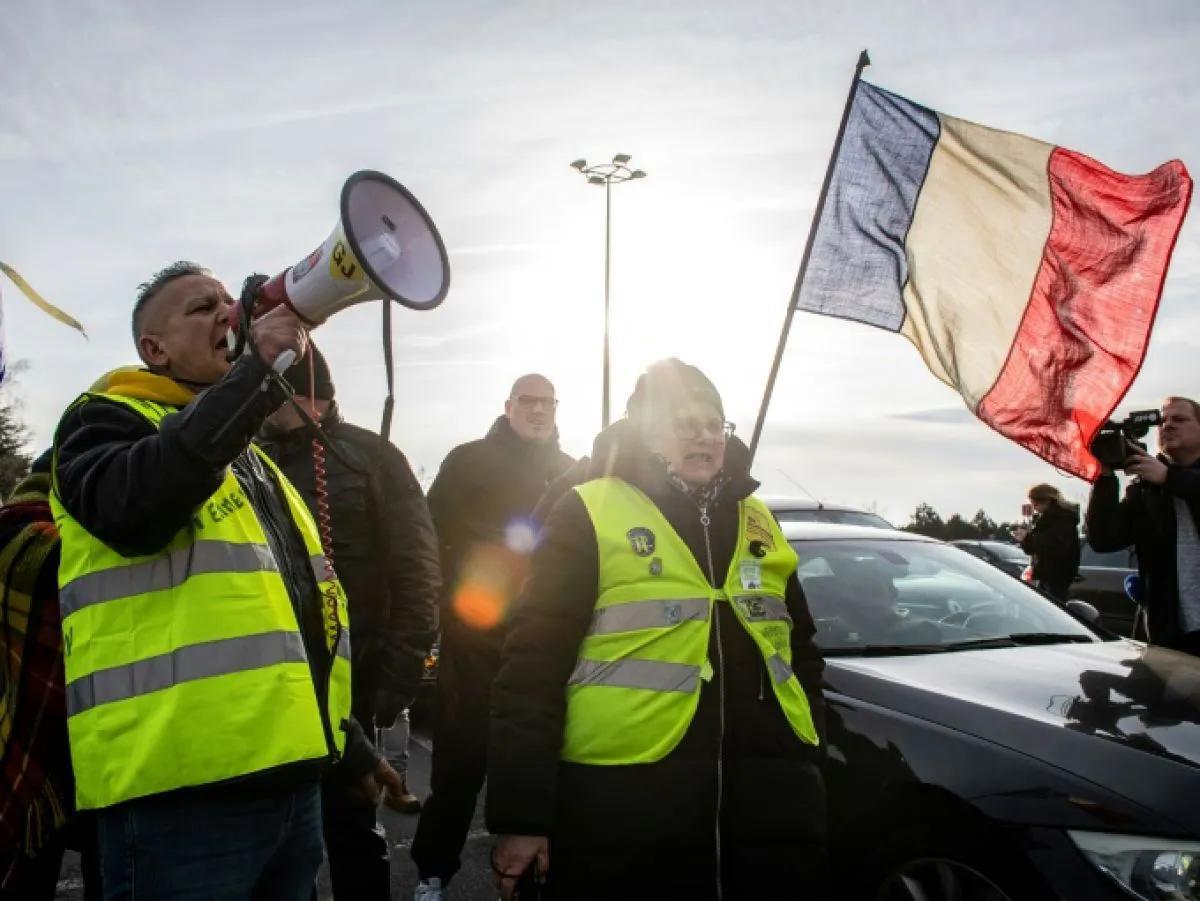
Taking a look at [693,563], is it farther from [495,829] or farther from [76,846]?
[76,846]

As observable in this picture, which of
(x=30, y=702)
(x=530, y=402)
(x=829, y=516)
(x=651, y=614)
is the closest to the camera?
(x=30, y=702)

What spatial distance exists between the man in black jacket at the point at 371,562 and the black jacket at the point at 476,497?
0.96 m

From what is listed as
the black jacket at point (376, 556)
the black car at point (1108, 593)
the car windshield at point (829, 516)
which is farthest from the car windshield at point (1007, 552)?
the black jacket at point (376, 556)

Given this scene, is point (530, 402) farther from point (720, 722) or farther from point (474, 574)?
point (720, 722)

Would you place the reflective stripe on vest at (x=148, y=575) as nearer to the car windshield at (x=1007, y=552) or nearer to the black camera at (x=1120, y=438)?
the black camera at (x=1120, y=438)

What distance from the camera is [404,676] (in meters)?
3.04

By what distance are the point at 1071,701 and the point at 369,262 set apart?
225 cm

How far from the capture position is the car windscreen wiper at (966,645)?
10.5 ft

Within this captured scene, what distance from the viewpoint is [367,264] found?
1.64 metres

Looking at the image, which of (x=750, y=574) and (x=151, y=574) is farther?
(x=750, y=574)

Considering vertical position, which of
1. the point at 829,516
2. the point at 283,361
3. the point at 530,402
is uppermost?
the point at 283,361

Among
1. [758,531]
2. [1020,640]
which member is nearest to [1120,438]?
[1020,640]

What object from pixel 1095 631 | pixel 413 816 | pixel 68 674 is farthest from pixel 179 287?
pixel 413 816

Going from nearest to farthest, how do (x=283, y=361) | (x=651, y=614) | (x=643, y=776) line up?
(x=283, y=361) → (x=643, y=776) → (x=651, y=614)
